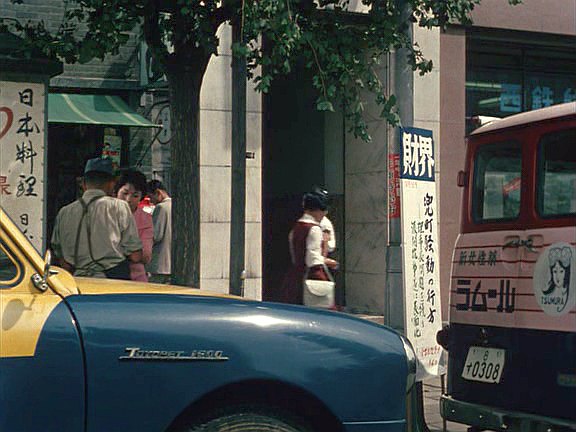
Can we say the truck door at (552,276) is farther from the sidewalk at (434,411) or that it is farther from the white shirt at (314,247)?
the white shirt at (314,247)

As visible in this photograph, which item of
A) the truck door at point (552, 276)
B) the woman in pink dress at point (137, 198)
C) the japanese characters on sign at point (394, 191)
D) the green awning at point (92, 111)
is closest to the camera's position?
the truck door at point (552, 276)

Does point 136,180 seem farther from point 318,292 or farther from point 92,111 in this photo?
point 318,292

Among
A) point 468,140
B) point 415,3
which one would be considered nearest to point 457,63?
point 415,3

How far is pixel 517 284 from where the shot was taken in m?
6.89

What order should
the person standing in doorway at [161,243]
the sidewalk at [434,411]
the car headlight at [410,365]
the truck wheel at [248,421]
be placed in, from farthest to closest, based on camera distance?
the person standing in doorway at [161,243]
the sidewalk at [434,411]
the car headlight at [410,365]
the truck wheel at [248,421]

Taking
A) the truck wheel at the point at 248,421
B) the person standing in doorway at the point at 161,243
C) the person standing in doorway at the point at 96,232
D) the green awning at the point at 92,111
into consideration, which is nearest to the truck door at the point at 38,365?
the truck wheel at the point at 248,421

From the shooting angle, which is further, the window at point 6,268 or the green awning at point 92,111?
the green awning at point 92,111

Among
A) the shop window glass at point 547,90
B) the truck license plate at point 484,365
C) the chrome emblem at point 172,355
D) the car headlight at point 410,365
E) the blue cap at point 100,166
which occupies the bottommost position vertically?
the truck license plate at point 484,365

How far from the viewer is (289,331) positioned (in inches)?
175

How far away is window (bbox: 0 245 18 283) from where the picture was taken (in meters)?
4.19

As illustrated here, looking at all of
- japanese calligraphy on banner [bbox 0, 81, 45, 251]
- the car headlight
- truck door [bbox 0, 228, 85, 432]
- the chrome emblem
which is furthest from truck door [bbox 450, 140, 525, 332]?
truck door [bbox 0, 228, 85, 432]

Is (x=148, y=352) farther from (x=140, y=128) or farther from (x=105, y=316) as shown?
(x=140, y=128)

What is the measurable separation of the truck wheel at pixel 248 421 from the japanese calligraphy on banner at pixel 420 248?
161 inches

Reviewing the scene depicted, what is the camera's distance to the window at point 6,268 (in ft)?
13.7
